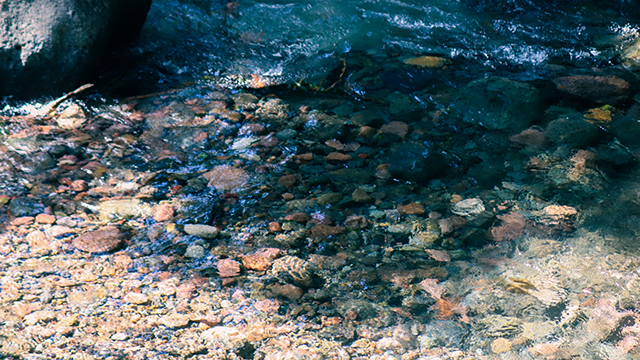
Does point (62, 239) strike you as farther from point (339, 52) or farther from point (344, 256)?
point (339, 52)

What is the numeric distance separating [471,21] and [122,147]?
3.59 metres

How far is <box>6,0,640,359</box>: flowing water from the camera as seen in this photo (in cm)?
193

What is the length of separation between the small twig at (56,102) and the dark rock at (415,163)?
92.3 inches

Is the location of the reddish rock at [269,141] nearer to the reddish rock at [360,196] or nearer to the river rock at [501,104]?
the reddish rock at [360,196]

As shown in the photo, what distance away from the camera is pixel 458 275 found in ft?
6.83

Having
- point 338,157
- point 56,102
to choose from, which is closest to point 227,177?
point 338,157

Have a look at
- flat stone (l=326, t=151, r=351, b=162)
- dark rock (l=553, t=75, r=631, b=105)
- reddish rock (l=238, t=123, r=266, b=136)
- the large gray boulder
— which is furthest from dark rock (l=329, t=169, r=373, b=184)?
the large gray boulder

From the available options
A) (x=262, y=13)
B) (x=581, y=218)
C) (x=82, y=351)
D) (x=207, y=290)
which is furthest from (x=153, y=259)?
(x=262, y=13)

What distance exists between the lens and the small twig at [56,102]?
11.0 feet

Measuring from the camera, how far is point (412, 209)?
8.17 feet

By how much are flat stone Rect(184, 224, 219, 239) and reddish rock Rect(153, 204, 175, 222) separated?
0.14 m

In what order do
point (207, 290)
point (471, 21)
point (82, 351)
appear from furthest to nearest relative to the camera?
point (471, 21), point (207, 290), point (82, 351)

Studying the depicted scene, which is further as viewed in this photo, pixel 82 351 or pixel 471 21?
pixel 471 21

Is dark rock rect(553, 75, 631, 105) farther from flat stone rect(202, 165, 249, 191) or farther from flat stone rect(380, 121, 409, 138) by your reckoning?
flat stone rect(202, 165, 249, 191)
